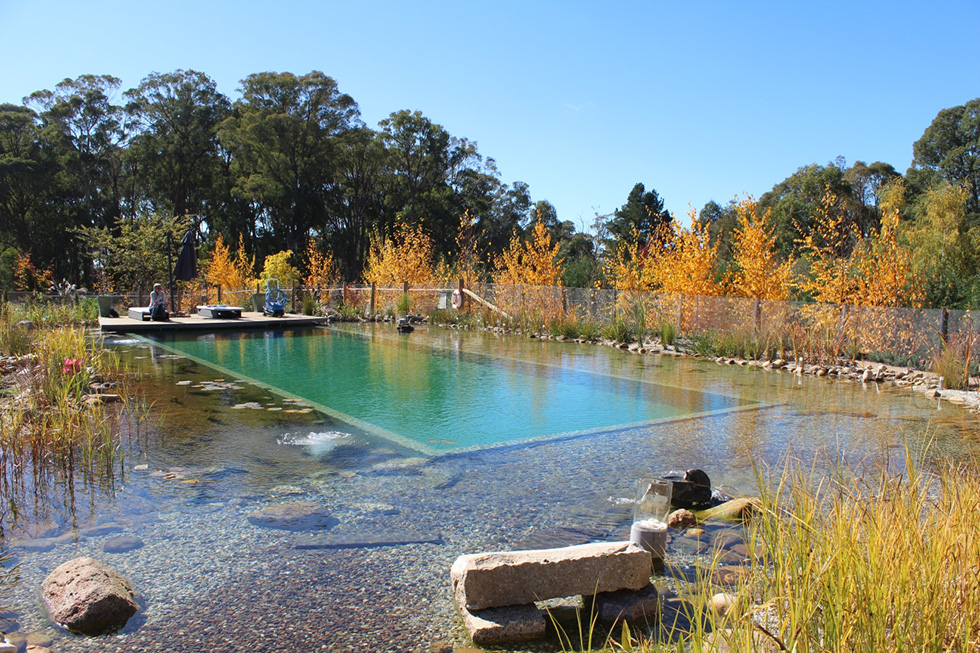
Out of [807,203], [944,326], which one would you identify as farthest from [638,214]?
[944,326]

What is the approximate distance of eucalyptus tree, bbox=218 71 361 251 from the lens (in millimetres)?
33719

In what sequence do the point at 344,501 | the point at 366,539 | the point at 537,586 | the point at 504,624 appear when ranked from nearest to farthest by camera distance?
the point at 504,624 < the point at 537,586 < the point at 366,539 < the point at 344,501

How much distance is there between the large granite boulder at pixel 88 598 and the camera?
2.59 metres

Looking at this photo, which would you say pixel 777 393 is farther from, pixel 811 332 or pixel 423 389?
pixel 423 389

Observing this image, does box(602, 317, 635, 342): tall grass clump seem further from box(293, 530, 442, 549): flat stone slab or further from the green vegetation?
the green vegetation

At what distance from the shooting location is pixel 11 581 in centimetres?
291

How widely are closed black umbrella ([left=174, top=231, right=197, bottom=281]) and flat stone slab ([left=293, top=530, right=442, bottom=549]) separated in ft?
48.7

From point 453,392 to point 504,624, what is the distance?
5356 millimetres

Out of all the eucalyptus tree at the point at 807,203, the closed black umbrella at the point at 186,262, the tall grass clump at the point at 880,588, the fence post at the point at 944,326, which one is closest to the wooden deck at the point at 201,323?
the closed black umbrella at the point at 186,262

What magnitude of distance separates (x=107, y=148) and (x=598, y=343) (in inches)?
1399

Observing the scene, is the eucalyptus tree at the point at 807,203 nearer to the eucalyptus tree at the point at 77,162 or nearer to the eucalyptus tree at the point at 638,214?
the eucalyptus tree at the point at 638,214

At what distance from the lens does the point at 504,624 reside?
254cm

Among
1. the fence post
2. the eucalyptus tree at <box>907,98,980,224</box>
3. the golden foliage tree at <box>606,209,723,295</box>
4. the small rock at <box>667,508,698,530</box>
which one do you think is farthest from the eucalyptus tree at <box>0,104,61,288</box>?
the eucalyptus tree at <box>907,98,980,224</box>

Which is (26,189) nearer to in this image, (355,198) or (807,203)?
(355,198)
